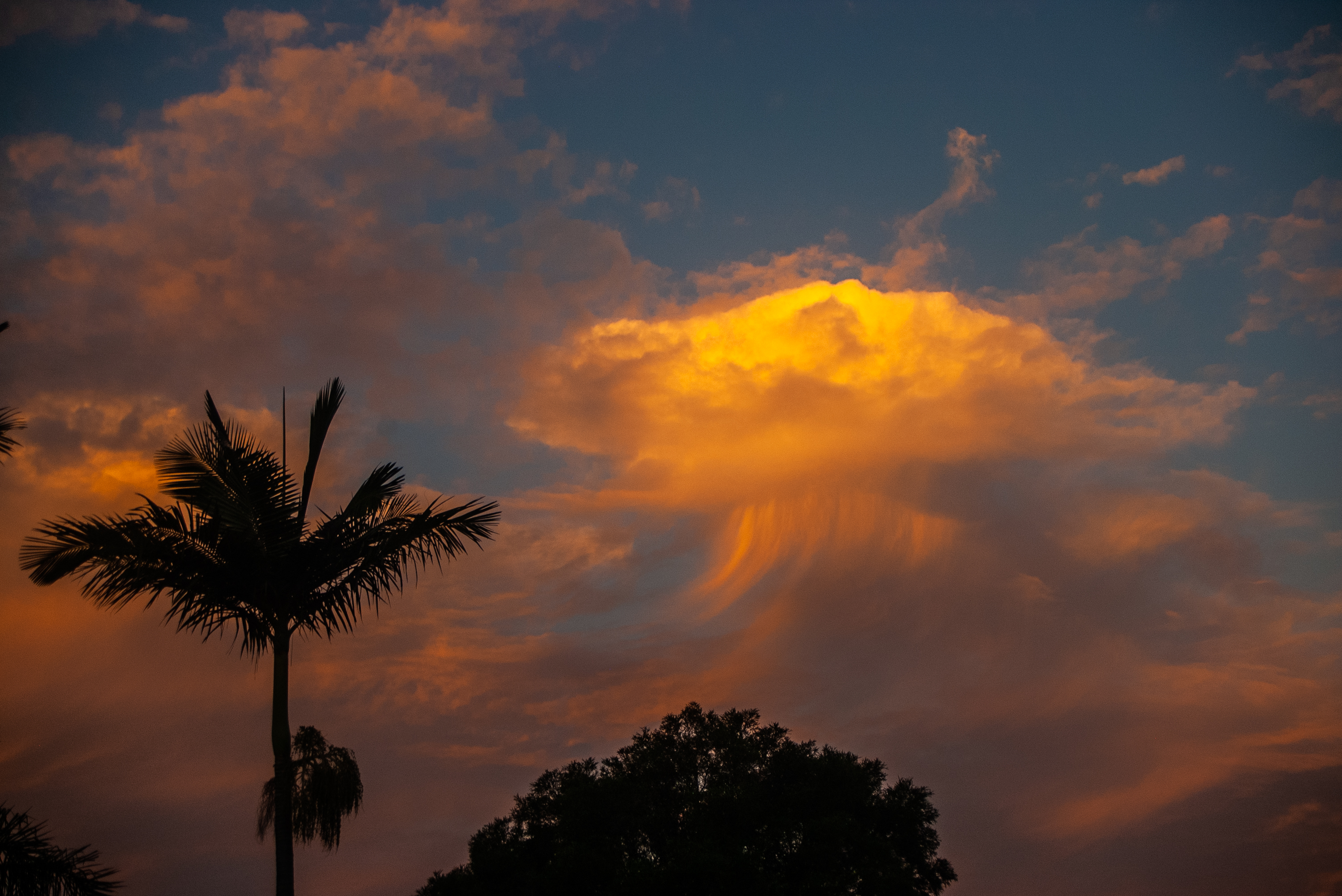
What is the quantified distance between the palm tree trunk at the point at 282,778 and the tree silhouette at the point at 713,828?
12.8 metres

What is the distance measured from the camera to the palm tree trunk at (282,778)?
12.6 m

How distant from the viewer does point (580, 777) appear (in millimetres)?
30219

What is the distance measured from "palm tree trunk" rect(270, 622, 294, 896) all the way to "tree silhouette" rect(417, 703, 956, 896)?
12.8 metres

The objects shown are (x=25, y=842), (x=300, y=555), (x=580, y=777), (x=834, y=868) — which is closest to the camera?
(x=25, y=842)

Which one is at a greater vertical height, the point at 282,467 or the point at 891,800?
the point at 282,467

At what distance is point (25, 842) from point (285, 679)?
20.0 ft

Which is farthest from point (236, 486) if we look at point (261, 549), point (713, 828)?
point (713, 828)

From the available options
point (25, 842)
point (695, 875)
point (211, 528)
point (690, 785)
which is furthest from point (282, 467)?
point (690, 785)

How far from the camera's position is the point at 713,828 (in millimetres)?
26484

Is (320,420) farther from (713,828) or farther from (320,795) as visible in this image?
(713,828)

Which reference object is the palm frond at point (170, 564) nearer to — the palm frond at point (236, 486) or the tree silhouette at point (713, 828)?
the palm frond at point (236, 486)

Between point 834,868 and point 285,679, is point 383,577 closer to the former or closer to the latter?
point 285,679

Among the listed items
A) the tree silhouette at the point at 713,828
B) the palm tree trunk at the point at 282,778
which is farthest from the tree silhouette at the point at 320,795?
the tree silhouette at the point at 713,828

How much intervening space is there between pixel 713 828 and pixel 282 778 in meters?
16.7
